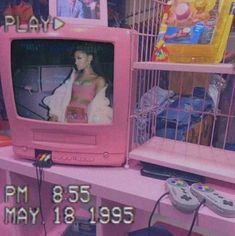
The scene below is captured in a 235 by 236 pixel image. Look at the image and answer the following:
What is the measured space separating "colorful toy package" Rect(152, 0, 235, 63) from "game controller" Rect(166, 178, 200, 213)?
0.29 meters

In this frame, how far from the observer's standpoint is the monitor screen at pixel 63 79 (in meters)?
0.69

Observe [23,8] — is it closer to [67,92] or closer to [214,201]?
[67,92]

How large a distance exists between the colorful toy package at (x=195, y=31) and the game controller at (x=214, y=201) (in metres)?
0.29

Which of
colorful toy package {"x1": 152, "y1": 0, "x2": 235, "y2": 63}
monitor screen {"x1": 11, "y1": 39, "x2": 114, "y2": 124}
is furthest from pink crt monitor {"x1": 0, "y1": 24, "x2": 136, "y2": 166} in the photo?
colorful toy package {"x1": 152, "y1": 0, "x2": 235, "y2": 63}

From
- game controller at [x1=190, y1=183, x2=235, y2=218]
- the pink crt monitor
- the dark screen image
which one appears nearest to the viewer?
game controller at [x1=190, y1=183, x2=235, y2=218]

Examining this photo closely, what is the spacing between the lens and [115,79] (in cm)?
68

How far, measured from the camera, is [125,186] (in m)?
0.66

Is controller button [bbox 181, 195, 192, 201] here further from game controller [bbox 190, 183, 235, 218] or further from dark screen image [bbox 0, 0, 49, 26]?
dark screen image [bbox 0, 0, 49, 26]

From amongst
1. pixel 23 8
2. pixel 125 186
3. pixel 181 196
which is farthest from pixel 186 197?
pixel 23 8

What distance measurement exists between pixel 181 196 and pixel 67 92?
0.36 metres

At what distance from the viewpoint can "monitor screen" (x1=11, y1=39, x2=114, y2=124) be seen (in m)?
0.69

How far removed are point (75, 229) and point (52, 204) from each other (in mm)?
116

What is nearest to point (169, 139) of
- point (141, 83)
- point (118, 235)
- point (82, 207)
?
point (141, 83)

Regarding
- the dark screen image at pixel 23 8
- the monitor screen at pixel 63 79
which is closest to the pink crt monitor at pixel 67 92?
the monitor screen at pixel 63 79
